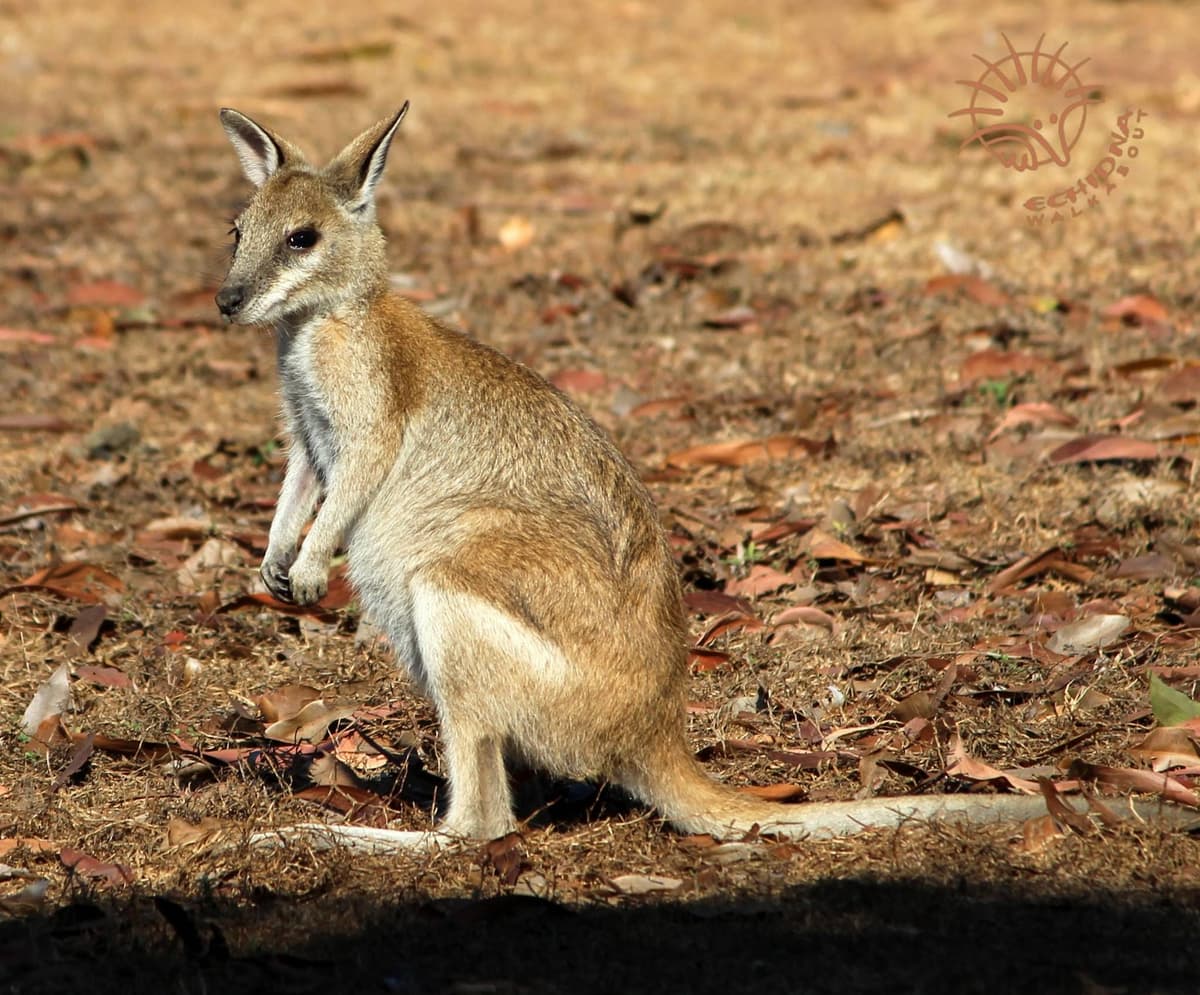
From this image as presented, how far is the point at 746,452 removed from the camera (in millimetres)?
6668

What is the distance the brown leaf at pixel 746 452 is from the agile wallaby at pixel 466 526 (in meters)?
2.00

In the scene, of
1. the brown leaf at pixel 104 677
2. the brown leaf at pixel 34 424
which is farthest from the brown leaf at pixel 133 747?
the brown leaf at pixel 34 424

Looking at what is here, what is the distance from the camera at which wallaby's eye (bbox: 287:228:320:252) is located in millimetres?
4664

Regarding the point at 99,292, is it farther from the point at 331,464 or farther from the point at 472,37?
the point at 472,37

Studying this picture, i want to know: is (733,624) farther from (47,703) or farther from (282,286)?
(47,703)

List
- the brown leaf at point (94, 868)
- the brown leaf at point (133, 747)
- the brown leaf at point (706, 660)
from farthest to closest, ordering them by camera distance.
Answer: the brown leaf at point (706, 660) → the brown leaf at point (133, 747) → the brown leaf at point (94, 868)

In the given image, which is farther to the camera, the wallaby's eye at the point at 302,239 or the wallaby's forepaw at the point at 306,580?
the wallaby's eye at the point at 302,239

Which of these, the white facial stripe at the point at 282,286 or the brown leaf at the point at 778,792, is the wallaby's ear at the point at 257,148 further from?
the brown leaf at the point at 778,792

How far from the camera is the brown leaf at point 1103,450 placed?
622cm

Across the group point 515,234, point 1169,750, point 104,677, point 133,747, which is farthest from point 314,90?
point 1169,750

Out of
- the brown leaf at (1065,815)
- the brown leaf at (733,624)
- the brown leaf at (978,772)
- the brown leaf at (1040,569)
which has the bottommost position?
the brown leaf at (733,624)

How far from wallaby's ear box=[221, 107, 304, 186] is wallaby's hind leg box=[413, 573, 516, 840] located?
157cm

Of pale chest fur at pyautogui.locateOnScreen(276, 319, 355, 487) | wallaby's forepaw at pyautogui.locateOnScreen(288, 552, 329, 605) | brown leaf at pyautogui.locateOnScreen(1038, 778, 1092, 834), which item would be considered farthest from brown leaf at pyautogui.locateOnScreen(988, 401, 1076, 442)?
wallaby's forepaw at pyautogui.locateOnScreen(288, 552, 329, 605)

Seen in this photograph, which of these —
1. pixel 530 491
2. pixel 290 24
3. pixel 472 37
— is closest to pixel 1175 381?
pixel 530 491
